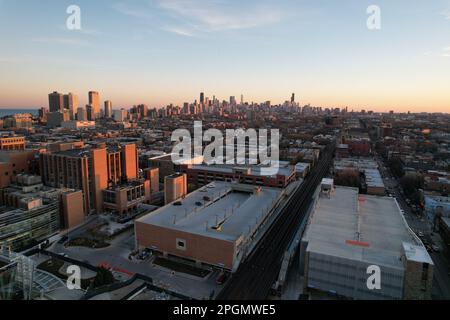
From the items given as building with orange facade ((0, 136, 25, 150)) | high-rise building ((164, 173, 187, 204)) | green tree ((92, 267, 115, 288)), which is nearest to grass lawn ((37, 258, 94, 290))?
green tree ((92, 267, 115, 288))

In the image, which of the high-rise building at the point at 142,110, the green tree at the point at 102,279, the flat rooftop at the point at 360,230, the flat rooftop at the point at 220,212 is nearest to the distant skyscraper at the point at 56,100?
the high-rise building at the point at 142,110

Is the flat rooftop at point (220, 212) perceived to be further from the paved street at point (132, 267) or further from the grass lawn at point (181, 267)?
the paved street at point (132, 267)

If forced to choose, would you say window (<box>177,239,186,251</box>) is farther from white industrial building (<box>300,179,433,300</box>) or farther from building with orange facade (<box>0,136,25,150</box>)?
building with orange facade (<box>0,136,25,150</box>)

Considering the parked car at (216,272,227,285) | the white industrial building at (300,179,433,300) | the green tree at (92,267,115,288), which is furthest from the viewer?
the parked car at (216,272,227,285)

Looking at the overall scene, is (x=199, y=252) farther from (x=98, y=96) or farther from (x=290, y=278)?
(x=98, y=96)

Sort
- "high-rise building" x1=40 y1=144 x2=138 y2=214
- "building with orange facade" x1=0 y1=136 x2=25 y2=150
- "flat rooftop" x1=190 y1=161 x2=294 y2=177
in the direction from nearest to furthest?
"high-rise building" x1=40 y1=144 x2=138 y2=214
"flat rooftop" x1=190 y1=161 x2=294 y2=177
"building with orange facade" x1=0 y1=136 x2=25 y2=150

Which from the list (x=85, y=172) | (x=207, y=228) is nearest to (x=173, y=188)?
(x=85, y=172)

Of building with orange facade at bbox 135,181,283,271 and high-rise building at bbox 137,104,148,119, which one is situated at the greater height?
high-rise building at bbox 137,104,148,119

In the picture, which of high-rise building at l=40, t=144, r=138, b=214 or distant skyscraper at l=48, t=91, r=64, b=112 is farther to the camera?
distant skyscraper at l=48, t=91, r=64, b=112
